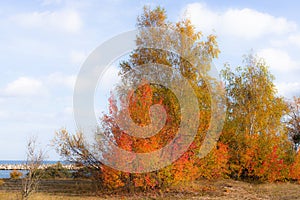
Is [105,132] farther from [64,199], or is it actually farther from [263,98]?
[263,98]

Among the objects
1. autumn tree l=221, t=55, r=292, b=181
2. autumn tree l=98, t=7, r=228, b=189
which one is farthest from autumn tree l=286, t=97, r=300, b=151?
autumn tree l=98, t=7, r=228, b=189

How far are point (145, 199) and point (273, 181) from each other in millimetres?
13974

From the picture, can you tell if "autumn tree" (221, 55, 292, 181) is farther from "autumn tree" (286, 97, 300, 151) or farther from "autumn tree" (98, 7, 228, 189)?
"autumn tree" (286, 97, 300, 151)

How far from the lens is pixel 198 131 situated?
838 inches

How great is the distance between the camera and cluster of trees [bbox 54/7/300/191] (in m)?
17.4

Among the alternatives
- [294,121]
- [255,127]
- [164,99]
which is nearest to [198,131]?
[164,99]

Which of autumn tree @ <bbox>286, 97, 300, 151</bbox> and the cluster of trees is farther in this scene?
autumn tree @ <bbox>286, 97, 300, 151</bbox>

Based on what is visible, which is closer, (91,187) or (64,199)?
(64,199)

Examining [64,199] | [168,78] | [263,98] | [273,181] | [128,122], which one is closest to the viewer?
[64,199]

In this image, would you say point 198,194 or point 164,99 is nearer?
point 198,194

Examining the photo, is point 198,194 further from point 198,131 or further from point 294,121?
point 294,121

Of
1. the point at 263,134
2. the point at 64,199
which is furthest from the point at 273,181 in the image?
the point at 64,199

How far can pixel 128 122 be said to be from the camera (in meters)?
17.2

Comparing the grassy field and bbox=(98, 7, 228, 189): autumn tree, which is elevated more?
bbox=(98, 7, 228, 189): autumn tree
